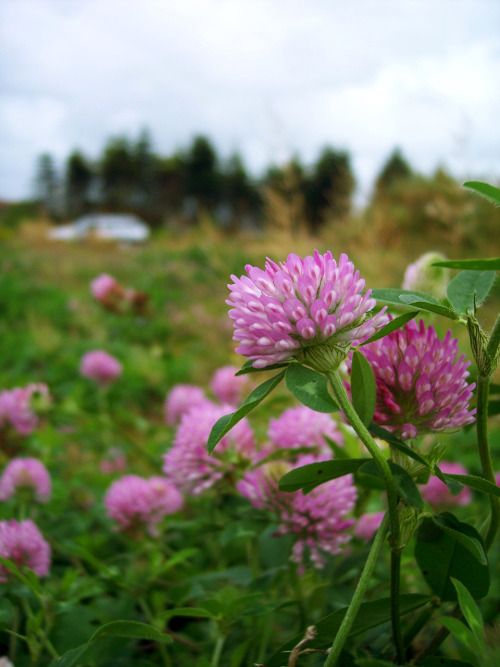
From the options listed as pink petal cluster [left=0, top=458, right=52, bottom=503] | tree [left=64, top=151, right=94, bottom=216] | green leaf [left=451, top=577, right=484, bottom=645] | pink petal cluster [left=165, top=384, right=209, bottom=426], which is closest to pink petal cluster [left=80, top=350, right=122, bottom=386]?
pink petal cluster [left=165, top=384, right=209, bottom=426]

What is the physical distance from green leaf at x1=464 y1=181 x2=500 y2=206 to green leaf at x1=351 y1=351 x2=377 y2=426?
0.12m

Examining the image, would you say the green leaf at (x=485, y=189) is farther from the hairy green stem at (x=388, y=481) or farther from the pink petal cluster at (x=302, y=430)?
the pink petal cluster at (x=302, y=430)

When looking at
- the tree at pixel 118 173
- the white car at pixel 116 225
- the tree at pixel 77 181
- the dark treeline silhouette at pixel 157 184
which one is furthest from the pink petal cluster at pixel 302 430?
the tree at pixel 77 181

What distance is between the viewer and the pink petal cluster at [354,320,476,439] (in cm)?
45

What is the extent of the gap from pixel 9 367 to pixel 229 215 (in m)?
33.3

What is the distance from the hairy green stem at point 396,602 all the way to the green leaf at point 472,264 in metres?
0.18

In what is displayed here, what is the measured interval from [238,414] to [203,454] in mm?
348

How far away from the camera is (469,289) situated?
49cm

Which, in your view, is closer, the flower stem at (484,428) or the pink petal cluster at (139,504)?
the flower stem at (484,428)

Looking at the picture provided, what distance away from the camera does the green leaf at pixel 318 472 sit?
1.41 feet

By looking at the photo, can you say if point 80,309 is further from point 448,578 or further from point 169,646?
point 448,578

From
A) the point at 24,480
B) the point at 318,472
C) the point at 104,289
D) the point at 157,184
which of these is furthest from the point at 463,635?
the point at 157,184

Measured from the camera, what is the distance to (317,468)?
429mm

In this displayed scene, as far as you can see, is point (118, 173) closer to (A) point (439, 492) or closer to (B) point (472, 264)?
(A) point (439, 492)
